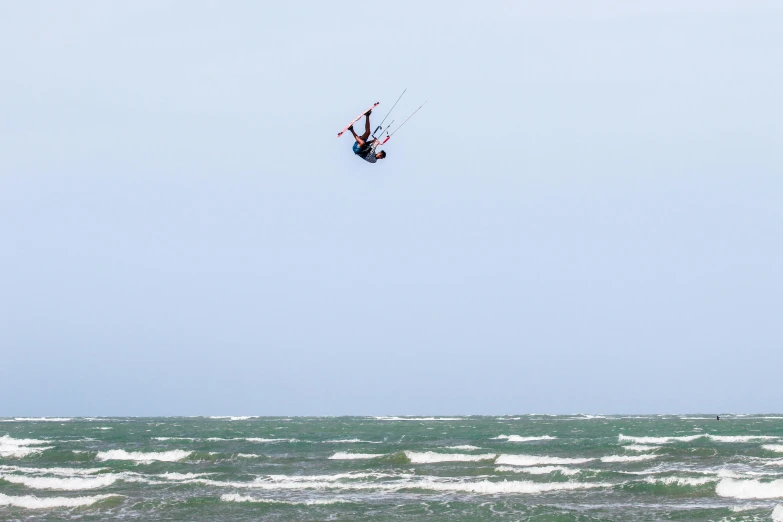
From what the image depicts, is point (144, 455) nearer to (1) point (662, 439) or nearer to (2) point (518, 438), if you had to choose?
(2) point (518, 438)

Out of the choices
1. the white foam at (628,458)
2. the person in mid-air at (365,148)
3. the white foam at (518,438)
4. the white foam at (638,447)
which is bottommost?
the white foam at (628,458)

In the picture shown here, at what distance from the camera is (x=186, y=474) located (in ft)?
103

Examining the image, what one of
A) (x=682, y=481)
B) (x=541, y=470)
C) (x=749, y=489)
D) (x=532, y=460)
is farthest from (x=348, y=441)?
(x=749, y=489)

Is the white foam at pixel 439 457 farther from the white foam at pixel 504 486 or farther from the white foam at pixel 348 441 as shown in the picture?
the white foam at pixel 348 441

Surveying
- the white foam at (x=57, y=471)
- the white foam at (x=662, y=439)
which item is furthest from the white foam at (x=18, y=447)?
the white foam at (x=662, y=439)

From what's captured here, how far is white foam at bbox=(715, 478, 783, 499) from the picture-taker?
24016 mm

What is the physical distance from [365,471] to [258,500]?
7.48 metres

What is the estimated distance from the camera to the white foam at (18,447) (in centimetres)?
4122

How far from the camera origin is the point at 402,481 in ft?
93.6

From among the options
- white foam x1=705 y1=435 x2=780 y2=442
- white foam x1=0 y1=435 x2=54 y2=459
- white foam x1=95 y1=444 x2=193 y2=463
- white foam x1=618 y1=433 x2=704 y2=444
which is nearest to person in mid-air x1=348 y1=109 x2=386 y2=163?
white foam x1=95 y1=444 x2=193 y2=463

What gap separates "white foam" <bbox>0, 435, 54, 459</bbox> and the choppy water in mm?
190

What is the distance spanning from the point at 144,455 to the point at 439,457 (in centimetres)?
1400

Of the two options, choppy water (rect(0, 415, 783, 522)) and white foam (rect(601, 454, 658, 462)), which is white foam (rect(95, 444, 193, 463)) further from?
white foam (rect(601, 454, 658, 462))

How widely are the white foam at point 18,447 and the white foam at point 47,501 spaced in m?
15.6
